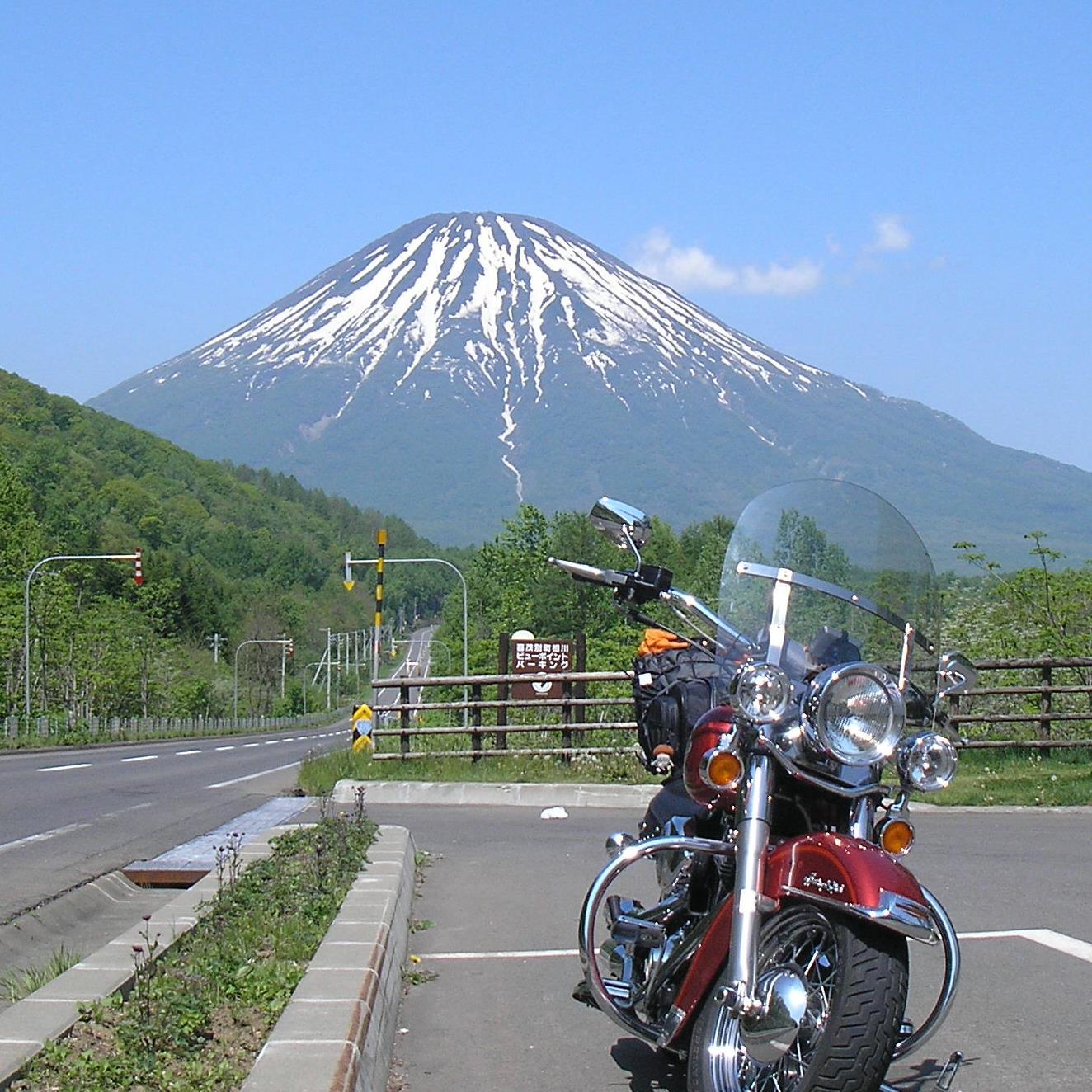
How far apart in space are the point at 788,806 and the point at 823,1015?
607mm

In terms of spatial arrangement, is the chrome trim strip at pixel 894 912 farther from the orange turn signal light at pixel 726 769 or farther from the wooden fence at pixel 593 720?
the wooden fence at pixel 593 720

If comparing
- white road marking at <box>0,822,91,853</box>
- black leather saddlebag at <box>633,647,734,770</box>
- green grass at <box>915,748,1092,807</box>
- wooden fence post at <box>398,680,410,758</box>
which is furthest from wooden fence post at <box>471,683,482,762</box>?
black leather saddlebag at <box>633,647,734,770</box>

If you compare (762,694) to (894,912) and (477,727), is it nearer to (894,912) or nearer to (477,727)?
(894,912)

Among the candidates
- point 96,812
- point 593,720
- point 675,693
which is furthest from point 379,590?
point 675,693

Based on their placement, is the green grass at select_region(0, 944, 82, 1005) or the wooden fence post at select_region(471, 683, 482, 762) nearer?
the green grass at select_region(0, 944, 82, 1005)

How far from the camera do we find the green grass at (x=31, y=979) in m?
5.70

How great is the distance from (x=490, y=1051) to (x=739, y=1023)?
1.53 m

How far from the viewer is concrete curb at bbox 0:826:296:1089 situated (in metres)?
4.18

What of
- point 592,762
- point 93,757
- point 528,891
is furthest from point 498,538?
point 528,891

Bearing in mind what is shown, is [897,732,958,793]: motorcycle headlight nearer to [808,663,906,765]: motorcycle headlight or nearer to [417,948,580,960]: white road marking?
[808,663,906,765]: motorcycle headlight

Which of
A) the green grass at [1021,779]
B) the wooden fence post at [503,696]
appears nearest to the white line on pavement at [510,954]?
the green grass at [1021,779]

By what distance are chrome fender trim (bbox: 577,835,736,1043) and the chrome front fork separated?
29cm

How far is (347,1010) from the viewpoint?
4492 mm

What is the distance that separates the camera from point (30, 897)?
8.84m
